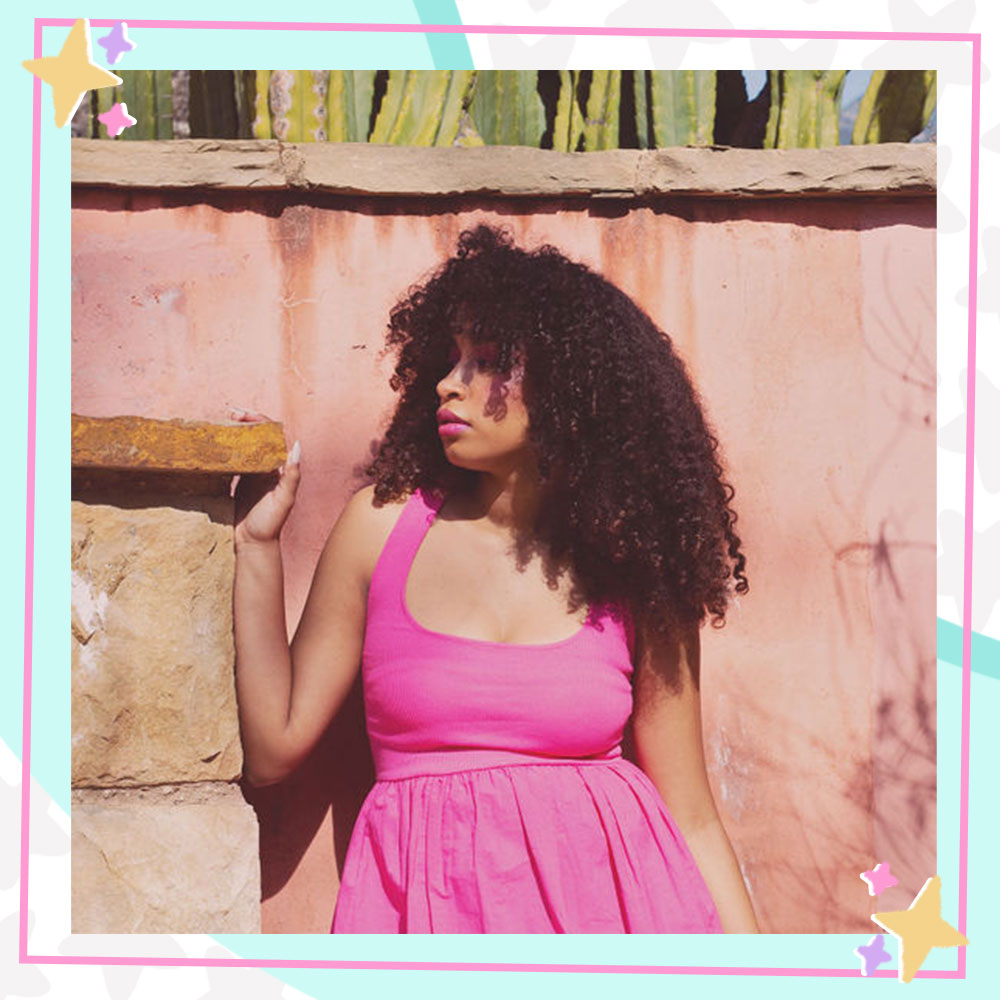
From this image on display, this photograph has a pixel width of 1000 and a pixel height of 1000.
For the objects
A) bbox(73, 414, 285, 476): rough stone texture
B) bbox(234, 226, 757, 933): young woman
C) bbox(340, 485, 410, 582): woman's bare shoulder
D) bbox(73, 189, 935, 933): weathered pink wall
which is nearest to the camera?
bbox(73, 414, 285, 476): rough stone texture

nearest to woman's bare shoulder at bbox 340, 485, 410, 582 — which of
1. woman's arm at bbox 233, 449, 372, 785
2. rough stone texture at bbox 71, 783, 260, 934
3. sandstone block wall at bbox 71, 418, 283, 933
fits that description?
woman's arm at bbox 233, 449, 372, 785

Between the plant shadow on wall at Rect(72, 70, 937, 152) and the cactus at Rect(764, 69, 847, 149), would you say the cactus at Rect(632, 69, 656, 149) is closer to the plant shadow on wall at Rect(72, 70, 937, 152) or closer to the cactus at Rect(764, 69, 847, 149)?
the plant shadow on wall at Rect(72, 70, 937, 152)

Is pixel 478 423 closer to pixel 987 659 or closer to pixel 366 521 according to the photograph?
pixel 366 521

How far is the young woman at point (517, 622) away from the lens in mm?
2188

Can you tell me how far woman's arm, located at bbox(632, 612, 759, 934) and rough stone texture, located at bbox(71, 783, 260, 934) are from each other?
66 cm

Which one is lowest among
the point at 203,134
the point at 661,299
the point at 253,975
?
the point at 253,975

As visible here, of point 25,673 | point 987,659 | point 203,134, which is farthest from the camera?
point 203,134

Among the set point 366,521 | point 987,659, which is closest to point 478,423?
point 366,521

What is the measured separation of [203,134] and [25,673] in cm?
94

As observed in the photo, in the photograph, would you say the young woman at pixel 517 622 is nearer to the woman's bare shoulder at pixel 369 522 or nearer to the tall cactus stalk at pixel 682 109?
the woman's bare shoulder at pixel 369 522

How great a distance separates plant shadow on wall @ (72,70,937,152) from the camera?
8.01ft

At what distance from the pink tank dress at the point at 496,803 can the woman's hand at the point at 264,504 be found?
18cm

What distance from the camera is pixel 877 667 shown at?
248 centimetres

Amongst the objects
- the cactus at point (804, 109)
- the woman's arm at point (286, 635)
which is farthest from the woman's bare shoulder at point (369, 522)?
the cactus at point (804, 109)
